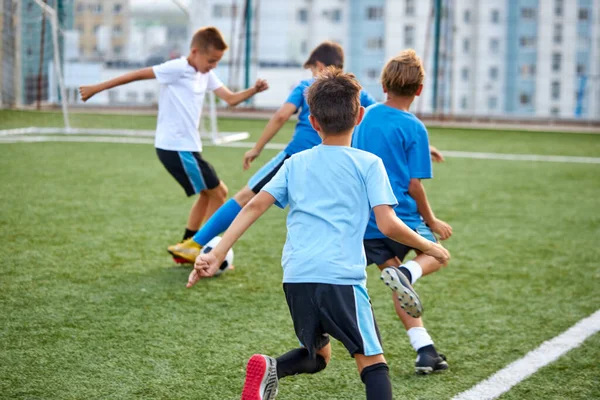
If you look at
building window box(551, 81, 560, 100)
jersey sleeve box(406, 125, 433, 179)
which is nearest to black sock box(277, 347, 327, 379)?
jersey sleeve box(406, 125, 433, 179)

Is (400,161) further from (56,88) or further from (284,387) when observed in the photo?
(56,88)

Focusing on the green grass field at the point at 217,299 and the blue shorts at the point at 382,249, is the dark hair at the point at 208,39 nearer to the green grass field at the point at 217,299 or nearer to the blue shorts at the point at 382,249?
the green grass field at the point at 217,299

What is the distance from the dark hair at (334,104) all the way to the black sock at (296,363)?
84cm

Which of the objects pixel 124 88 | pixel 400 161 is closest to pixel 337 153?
pixel 400 161

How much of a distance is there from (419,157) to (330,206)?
1014mm

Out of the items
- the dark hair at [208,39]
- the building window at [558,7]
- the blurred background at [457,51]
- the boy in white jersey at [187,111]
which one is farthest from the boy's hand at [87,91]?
the building window at [558,7]

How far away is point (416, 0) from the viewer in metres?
19.9

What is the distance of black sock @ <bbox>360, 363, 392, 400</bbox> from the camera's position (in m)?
2.59

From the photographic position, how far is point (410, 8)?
20.1 m

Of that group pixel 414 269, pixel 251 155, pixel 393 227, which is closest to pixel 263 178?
pixel 251 155

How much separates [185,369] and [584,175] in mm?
8557

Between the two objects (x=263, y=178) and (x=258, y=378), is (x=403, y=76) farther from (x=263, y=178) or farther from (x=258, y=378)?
(x=258, y=378)

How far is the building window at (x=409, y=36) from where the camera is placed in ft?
65.9

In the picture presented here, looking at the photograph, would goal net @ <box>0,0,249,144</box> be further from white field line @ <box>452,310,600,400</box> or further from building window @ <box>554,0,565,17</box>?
white field line @ <box>452,310,600,400</box>
